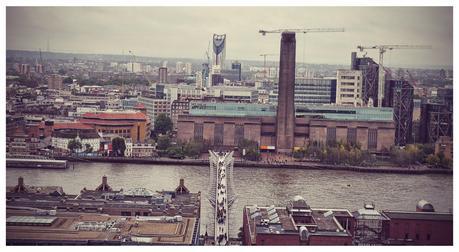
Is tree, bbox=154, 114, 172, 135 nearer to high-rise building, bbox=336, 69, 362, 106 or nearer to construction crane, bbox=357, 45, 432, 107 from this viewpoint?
high-rise building, bbox=336, 69, 362, 106

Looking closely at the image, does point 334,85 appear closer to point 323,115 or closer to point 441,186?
point 323,115

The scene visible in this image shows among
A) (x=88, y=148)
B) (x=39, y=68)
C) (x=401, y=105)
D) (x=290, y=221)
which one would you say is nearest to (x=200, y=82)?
(x=401, y=105)

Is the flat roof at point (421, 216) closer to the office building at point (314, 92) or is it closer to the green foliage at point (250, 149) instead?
the green foliage at point (250, 149)

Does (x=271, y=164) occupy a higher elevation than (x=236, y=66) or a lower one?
lower

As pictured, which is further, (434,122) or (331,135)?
(331,135)

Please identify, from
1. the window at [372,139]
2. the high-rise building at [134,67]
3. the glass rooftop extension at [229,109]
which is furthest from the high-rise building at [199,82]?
the window at [372,139]

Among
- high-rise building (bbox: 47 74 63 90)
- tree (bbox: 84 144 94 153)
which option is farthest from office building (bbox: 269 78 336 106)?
tree (bbox: 84 144 94 153)

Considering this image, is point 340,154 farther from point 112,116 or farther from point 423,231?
point 423,231
